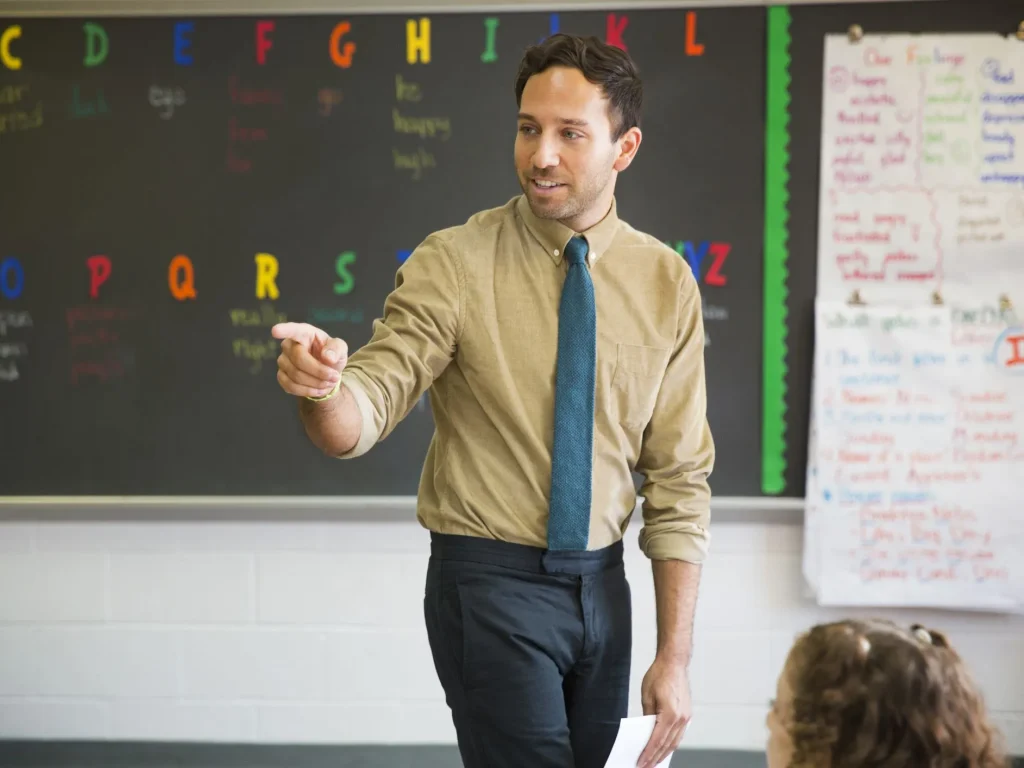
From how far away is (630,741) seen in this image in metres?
1.51

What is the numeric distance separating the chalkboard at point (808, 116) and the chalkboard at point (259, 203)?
0.10 metres

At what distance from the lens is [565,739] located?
1.51m

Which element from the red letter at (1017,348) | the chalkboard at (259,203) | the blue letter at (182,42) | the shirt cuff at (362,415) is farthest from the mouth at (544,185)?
the red letter at (1017,348)

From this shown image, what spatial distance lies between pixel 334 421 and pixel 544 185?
19.9 inches

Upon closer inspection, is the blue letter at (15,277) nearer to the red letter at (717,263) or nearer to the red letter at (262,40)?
the red letter at (262,40)

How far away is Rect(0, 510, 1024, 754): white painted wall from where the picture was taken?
9.26ft

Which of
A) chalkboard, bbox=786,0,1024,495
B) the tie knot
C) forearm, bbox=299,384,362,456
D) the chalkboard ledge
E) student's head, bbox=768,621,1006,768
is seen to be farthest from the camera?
the chalkboard ledge

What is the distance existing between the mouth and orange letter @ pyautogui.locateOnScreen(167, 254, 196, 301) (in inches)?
58.6

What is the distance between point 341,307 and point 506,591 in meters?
1.41

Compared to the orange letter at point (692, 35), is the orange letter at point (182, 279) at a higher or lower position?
lower

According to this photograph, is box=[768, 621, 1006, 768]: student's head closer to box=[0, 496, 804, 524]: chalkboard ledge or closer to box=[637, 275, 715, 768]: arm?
box=[637, 275, 715, 768]: arm

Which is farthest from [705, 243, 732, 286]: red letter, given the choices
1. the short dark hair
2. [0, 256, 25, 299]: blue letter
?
[0, 256, 25, 299]: blue letter

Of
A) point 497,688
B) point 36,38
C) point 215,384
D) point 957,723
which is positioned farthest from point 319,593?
point 957,723

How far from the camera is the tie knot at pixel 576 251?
5.23 ft
